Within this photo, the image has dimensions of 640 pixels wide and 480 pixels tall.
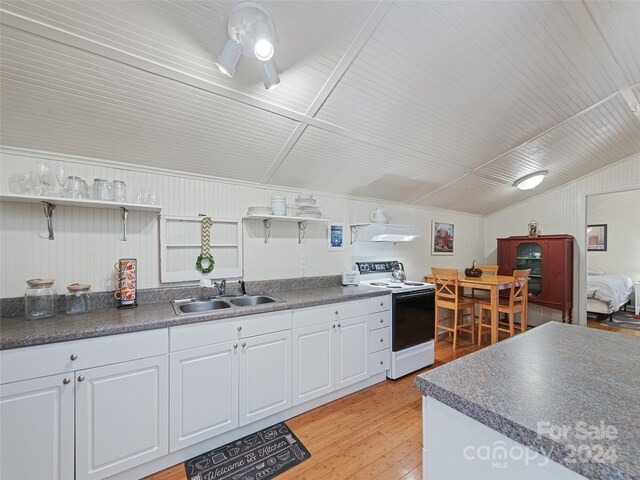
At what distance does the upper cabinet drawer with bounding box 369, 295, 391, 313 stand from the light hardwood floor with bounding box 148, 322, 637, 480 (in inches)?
28.8

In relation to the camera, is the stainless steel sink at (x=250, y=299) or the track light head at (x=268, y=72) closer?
the track light head at (x=268, y=72)

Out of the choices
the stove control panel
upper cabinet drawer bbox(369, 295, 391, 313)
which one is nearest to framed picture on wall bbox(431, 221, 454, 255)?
the stove control panel

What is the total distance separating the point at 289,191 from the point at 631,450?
104 inches

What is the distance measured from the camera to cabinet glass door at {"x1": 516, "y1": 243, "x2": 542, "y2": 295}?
4.33m

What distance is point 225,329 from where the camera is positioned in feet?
6.00

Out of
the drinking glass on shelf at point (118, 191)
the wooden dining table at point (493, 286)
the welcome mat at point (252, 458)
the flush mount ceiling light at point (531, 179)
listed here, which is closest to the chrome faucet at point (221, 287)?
the drinking glass on shelf at point (118, 191)

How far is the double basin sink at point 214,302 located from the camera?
209 cm

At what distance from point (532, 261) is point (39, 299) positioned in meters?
5.71

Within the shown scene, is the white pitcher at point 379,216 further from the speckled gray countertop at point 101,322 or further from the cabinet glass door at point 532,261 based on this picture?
the cabinet glass door at point 532,261

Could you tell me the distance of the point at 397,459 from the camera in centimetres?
177

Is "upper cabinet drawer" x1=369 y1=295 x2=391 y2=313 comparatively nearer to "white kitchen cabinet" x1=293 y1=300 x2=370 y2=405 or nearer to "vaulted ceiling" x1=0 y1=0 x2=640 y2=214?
"white kitchen cabinet" x1=293 y1=300 x2=370 y2=405

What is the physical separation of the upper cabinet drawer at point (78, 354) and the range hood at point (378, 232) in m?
2.25

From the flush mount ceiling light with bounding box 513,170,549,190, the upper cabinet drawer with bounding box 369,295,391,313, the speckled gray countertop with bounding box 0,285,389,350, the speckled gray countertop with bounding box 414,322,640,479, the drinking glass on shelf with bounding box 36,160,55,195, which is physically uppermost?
the flush mount ceiling light with bounding box 513,170,549,190

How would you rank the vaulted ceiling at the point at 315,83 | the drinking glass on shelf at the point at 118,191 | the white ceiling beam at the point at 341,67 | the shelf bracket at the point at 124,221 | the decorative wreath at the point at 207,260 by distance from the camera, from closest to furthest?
the vaulted ceiling at the point at 315,83
the white ceiling beam at the point at 341,67
the drinking glass on shelf at the point at 118,191
the shelf bracket at the point at 124,221
the decorative wreath at the point at 207,260
